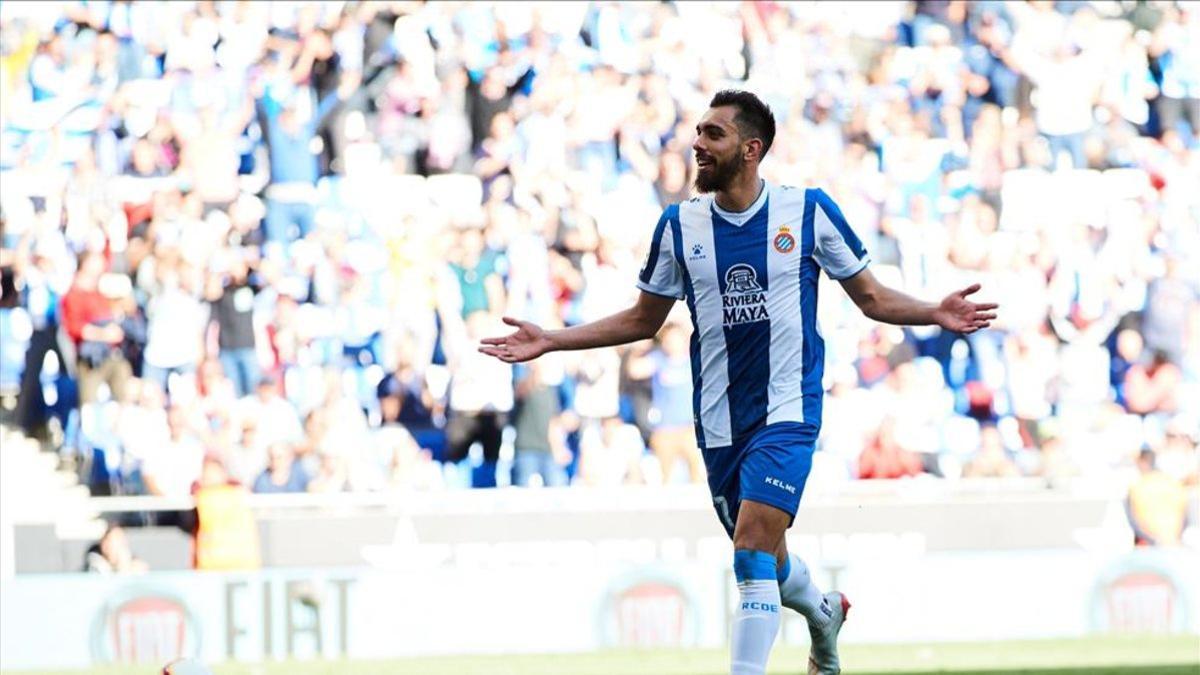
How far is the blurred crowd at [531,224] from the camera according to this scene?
1323cm

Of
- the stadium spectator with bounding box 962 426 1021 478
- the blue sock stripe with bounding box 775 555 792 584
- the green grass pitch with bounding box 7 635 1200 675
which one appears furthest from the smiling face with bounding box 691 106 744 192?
the stadium spectator with bounding box 962 426 1021 478

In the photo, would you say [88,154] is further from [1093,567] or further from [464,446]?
[1093,567]

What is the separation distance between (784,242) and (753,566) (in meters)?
1.07

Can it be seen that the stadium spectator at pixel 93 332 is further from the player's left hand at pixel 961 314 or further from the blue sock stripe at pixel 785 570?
the player's left hand at pixel 961 314

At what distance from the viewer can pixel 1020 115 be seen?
14852 millimetres

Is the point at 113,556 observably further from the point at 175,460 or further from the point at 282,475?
the point at 282,475

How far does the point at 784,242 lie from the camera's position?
6.27 meters

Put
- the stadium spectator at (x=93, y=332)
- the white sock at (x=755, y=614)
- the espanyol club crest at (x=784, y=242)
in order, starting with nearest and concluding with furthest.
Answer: the white sock at (x=755, y=614)
the espanyol club crest at (x=784, y=242)
the stadium spectator at (x=93, y=332)

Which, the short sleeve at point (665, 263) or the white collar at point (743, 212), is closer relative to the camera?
the white collar at point (743, 212)

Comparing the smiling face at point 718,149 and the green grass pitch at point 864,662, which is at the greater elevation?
the smiling face at point 718,149

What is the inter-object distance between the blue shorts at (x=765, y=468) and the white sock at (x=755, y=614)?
0.64 ft

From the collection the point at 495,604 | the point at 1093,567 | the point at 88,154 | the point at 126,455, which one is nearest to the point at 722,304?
the point at 495,604

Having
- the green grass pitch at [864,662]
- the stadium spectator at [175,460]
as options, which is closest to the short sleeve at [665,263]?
the green grass pitch at [864,662]

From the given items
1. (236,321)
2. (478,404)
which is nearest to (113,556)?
(236,321)
